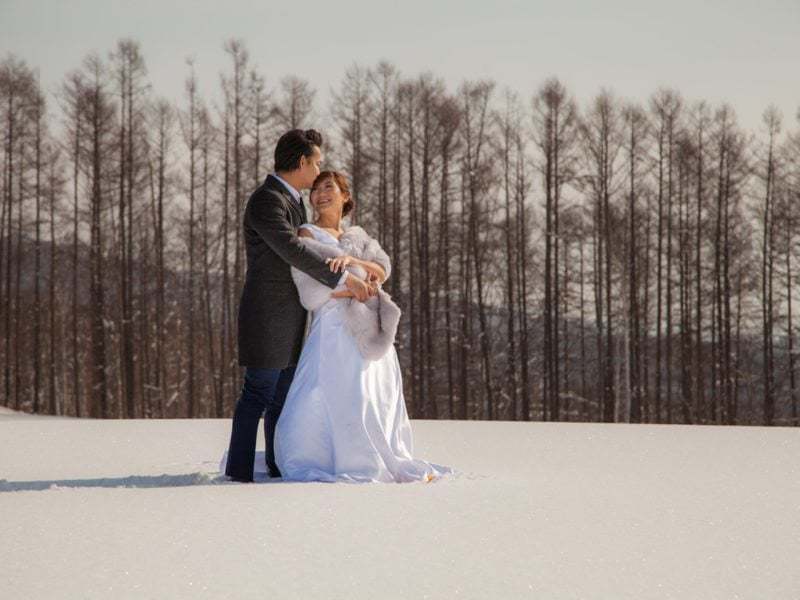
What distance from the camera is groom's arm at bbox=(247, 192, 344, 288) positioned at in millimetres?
6270

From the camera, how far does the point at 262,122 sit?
80.2ft

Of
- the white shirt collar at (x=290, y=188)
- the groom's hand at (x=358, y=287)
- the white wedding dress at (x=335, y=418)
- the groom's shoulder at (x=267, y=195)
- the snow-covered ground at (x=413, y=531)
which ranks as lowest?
the snow-covered ground at (x=413, y=531)

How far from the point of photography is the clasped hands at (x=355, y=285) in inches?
256

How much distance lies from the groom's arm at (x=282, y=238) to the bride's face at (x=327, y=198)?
0.36 metres

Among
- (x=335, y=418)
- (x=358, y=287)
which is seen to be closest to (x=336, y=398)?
(x=335, y=418)

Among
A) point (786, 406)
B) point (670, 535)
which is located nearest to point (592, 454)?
point (670, 535)

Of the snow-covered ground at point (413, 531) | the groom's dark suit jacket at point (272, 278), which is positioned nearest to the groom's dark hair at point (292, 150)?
the groom's dark suit jacket at point (272, 278)

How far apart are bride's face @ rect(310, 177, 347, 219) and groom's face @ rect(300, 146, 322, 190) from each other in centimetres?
8

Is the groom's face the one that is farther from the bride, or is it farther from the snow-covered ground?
the snow-covered ground

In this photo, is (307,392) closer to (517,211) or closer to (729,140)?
(517,211)

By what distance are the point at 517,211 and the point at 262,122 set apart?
673cm

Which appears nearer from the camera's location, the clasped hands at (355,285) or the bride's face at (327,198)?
the clasped hands at (355,285)

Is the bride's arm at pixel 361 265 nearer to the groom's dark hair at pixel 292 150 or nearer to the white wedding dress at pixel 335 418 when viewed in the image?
the white wedding dress at pixel 335 418

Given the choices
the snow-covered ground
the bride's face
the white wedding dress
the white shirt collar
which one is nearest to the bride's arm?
the white wedding dress
